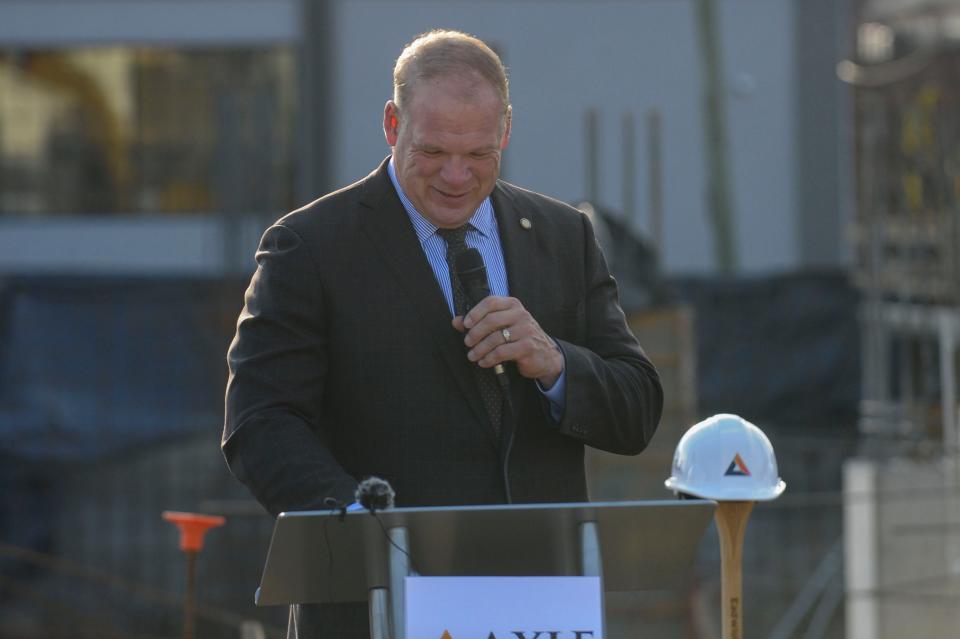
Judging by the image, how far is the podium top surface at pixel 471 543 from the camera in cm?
226

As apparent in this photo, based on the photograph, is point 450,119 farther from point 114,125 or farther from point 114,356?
point 114,125

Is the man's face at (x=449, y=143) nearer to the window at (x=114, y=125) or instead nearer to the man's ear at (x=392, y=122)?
the man's ear at (x=392, y=122)

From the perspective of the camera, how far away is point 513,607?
2.35 metres

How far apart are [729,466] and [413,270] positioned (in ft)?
2.39

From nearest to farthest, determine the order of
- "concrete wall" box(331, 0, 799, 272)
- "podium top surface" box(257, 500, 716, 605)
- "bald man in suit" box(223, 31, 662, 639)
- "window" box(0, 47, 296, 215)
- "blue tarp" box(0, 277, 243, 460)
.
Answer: "podium top surface" box(257, 500, 716, 605) < "bald man in suit" box(223, 31, 662, 639) < "blue tarp" box(0, 277, 243, 460) < "concrete wall" box(331, 0, 799, 272) < "window" box(0, 47, 296, 215)

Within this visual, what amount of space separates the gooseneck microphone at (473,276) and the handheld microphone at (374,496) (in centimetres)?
50

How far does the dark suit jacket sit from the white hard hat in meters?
0.12

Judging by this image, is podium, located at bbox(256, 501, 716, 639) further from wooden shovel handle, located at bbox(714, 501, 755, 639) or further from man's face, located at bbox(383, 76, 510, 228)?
man's face, located at bbox(383, 76, 510, 228)

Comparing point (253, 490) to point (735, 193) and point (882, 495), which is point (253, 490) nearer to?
point (882, 495)

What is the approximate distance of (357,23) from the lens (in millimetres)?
14758

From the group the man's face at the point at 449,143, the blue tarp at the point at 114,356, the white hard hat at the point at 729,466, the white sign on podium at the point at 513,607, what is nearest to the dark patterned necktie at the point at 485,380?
the man's face at the point at 449,143

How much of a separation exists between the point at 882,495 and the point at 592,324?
4.89m

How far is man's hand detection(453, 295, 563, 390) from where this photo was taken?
257 cm

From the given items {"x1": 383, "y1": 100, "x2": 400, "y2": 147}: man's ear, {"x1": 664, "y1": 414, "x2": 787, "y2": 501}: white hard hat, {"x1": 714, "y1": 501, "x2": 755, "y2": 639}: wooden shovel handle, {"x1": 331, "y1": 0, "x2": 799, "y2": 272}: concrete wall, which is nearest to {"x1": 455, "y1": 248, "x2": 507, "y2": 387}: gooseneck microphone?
{"x1": 383, "y1": 100, "x2": 400, "y2": 147}: man's ear
